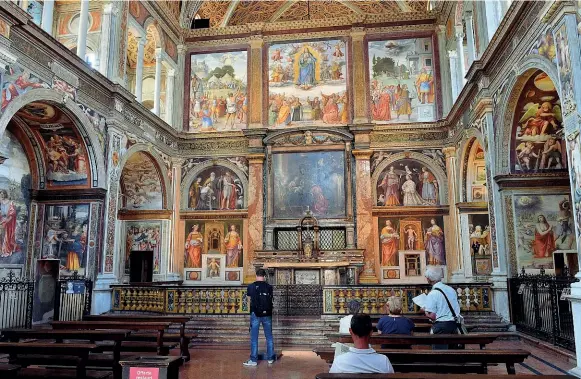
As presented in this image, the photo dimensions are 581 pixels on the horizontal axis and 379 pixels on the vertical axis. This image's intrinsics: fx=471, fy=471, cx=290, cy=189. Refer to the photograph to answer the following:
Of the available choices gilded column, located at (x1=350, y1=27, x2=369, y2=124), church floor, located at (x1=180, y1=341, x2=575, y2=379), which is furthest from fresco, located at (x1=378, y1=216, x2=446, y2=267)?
church floor, located at (x1=180, y1=341, x2=575, y2=379)

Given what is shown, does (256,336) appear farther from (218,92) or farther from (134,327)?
(218,92)

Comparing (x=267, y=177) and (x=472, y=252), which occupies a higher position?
(x=267, y=177)

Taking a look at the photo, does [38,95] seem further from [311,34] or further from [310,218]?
[311,34]

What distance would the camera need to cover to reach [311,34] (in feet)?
68.4

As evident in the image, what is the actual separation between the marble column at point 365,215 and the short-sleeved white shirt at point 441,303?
12261mm

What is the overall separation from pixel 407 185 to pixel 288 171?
4.90 metres

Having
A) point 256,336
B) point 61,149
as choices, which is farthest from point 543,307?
point 61,149

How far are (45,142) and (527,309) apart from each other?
1382 centimetres

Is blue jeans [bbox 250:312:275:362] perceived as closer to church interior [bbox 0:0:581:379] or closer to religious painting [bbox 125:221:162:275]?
church interior [bbox 0:0:581:379]

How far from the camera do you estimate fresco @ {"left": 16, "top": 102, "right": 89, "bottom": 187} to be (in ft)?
44.0

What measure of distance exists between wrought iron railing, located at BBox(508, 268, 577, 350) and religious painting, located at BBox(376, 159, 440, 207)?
7559mm

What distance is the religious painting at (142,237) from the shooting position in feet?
62.8

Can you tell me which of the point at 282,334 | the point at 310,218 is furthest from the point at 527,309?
the point at 310,218

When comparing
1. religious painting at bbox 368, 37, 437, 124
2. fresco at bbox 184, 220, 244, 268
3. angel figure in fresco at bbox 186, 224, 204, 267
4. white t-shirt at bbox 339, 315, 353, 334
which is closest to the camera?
white t-shirt at bbox 339, 315, 353, 334
